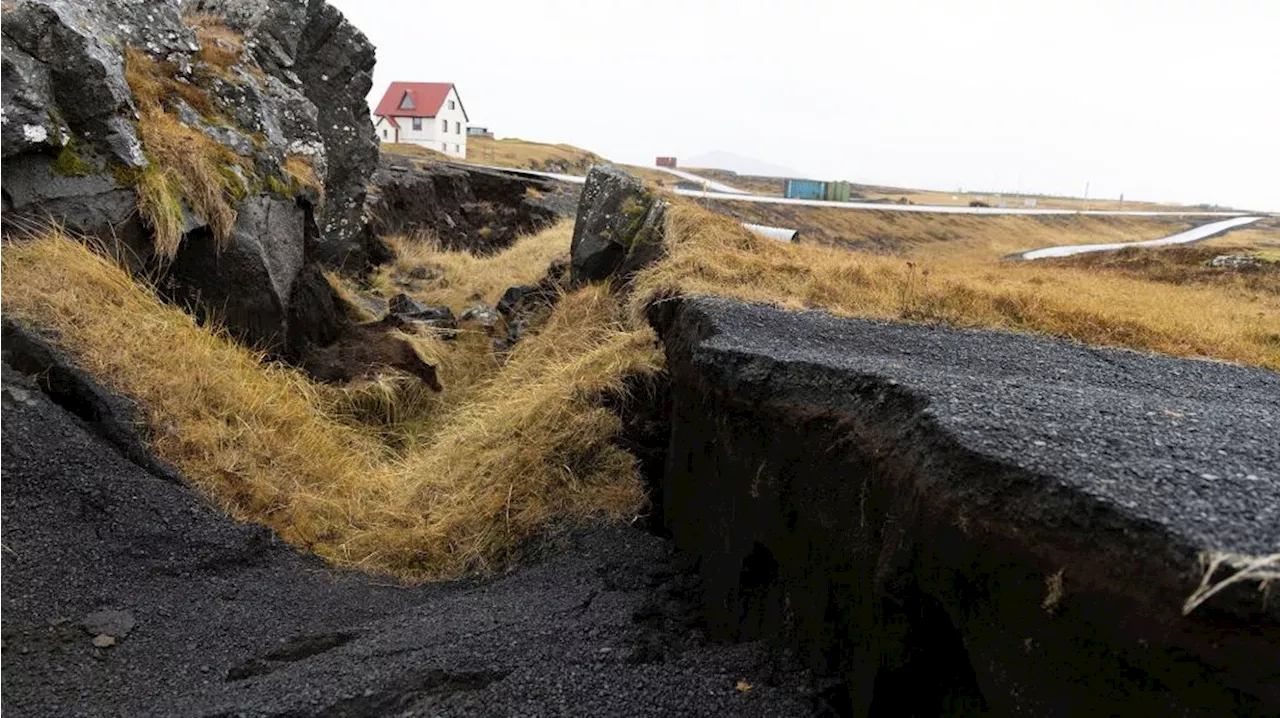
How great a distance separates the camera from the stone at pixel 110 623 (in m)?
4.05

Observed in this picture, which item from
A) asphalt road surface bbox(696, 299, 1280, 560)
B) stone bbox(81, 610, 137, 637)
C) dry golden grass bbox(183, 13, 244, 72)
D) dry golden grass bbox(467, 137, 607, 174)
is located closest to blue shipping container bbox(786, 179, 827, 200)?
dry golden grass bbox(467, 137, 607, 174)

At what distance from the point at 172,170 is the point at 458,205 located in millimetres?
13761

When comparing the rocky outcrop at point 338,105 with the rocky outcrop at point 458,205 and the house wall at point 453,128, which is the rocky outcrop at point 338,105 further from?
the house wall at point 453,128

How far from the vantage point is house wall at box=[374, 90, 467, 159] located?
5759 cm

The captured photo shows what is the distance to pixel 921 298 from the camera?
21.2 feet

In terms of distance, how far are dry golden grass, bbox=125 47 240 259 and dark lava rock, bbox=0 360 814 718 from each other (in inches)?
83.3

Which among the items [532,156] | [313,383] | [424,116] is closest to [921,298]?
[313,383]

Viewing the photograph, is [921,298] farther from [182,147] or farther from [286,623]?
[182,147]

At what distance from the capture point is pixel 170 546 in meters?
4.70

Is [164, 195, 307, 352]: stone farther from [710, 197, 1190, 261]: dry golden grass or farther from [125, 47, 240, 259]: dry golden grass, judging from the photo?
[710, 197, 1190, 261]: dry golden grass

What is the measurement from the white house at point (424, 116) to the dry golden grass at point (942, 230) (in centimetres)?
3245

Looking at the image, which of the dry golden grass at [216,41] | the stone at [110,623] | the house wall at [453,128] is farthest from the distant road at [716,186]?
the stone at [110,623]

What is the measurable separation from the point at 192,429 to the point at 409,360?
3327 millimetres

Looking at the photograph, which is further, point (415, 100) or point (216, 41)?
point (415, 100)
